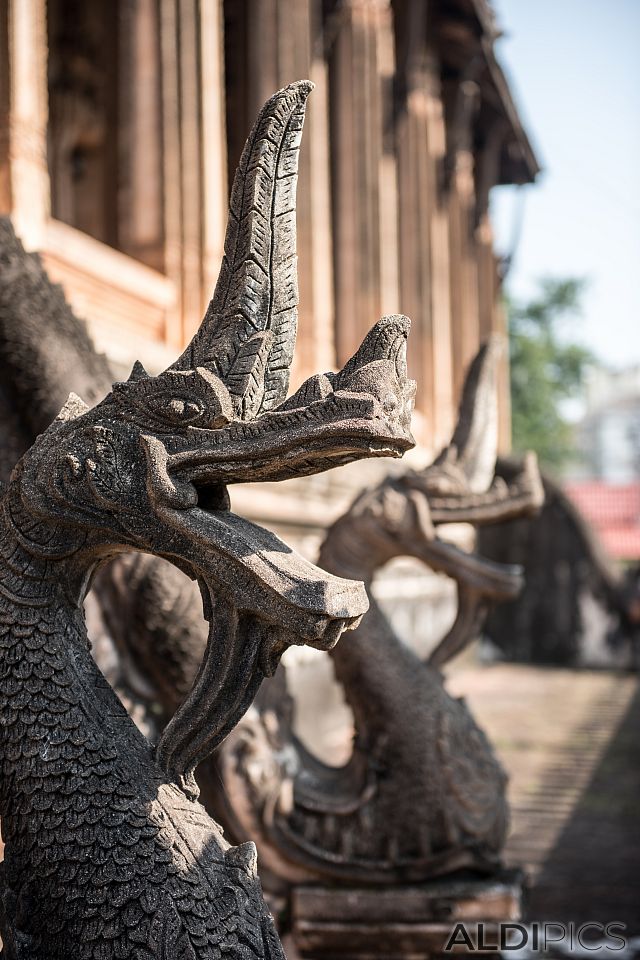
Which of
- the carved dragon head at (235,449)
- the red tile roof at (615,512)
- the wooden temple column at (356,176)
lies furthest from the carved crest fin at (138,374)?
the red tile roof at (615,512)

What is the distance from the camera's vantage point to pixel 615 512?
2020 centimetres

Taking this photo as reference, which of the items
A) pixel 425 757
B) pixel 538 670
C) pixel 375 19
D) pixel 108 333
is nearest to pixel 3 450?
pixel 425 757

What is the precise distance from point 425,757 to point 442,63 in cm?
1089

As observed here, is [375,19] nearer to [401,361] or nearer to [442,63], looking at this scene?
[442,63]

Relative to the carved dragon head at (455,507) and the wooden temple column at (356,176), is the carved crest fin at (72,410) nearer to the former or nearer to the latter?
the carved dragon head at (455,507)

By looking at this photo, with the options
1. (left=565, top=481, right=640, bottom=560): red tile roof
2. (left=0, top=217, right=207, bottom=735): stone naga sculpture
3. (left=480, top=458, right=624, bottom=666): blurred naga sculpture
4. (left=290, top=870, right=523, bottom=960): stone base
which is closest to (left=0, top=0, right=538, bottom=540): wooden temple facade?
(left=0, top=217, right=207, bottom=735): stone naga sculpture

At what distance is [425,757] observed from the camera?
250cm

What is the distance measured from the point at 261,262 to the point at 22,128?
3003mm

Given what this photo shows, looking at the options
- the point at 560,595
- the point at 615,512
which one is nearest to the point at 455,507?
the point at 560,595

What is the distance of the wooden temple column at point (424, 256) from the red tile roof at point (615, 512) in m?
8.02

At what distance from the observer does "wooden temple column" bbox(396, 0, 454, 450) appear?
10406 mm

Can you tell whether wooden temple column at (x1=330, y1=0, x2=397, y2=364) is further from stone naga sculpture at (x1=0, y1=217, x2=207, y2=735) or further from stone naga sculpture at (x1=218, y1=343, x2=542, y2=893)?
stone naga sculpture at (x1=0, y1=217, x2=207, y2=735)

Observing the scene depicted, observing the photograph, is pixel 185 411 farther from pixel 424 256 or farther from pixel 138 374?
pixel 424 256

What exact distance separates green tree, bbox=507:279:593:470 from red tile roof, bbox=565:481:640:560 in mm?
1512
